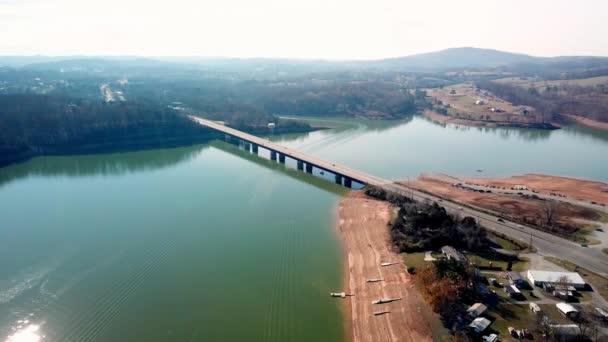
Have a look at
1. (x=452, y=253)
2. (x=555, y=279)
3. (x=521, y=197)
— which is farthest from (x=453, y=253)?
(x=521, y=197)

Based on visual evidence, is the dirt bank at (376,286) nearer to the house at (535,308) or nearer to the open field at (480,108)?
the house at (535,308)

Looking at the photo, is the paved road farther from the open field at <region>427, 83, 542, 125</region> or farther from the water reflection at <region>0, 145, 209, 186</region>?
the open field at <region>427, 83, 542, 125</region>

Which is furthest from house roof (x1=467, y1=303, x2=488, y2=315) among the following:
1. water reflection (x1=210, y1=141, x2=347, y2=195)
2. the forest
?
the forest

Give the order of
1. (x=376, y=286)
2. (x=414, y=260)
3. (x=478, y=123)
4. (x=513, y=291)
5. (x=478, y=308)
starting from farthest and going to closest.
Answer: (x=478, y=123) → (x=414, y=260) → (x=376, y=286) → (x=513, y=291) → (x=478, y=308)

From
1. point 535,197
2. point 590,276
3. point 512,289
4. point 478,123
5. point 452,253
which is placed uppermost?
point 478,123

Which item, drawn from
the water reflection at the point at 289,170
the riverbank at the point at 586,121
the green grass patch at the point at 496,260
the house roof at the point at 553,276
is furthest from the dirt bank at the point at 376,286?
the riverbank at the point at 586,121

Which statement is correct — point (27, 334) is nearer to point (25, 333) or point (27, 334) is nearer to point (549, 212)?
point (25, 333)
